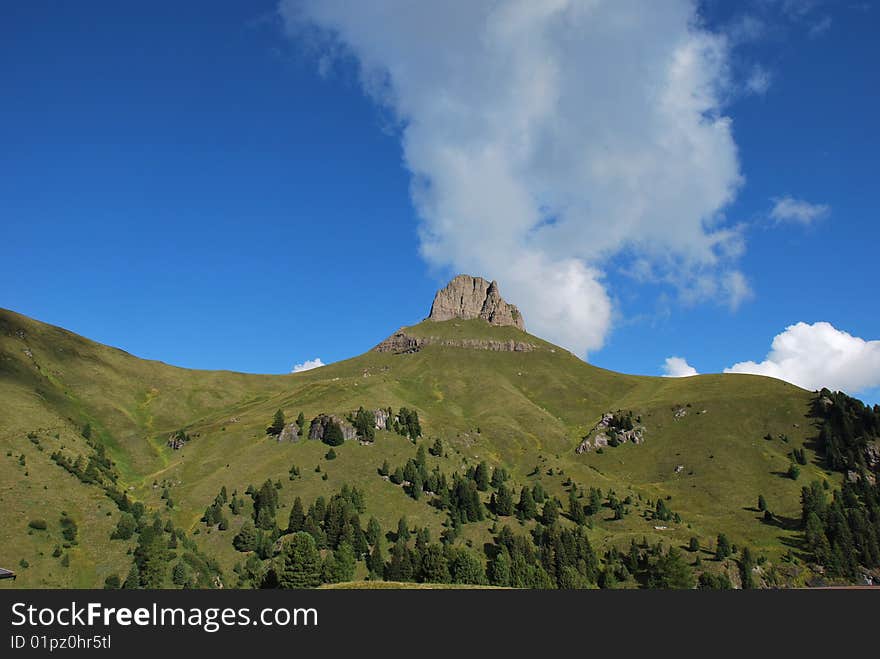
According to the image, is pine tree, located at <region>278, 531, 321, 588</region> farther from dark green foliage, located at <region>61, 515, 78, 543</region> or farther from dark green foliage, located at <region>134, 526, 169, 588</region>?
dark green foliage, located at <region>61, 515, 78, 543</region>

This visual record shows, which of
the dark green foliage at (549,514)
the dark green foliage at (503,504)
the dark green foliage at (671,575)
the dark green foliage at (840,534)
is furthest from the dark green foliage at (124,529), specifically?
the dark green foliage at (840,534)

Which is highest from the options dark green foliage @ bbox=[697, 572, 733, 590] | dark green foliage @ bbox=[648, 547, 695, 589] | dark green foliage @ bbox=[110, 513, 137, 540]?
dark green foliage @ bbox=[110, 513, 137, 540]

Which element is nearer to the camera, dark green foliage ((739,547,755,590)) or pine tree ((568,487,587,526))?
dark green foliage ((739,547,755,590))

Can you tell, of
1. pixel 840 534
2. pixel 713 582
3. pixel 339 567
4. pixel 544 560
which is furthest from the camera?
pixel 840 534

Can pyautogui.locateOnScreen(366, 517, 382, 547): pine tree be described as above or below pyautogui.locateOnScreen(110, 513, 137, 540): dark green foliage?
below

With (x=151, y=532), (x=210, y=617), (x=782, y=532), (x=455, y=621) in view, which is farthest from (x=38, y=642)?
(x=782, y=532)

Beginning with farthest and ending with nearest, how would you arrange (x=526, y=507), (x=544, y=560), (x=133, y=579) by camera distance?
(x=526, y=507), (x=544, y=560), (x=133, y=579)

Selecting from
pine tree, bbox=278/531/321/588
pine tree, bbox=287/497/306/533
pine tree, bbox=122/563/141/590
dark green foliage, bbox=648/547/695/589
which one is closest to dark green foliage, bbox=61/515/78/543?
pine tree, bbox=122/563/141/590

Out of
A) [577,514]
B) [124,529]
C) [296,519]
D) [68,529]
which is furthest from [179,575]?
[577,514]

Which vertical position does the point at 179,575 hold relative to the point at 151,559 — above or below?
below

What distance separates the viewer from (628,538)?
581 feet

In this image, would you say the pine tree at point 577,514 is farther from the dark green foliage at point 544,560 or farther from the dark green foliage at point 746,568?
the dark green foliage at point 746,568

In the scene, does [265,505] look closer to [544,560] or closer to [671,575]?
[544,560]

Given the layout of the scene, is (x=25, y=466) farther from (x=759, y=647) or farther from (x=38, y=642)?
(x=759, y=647)
